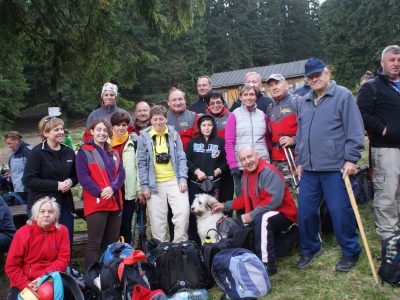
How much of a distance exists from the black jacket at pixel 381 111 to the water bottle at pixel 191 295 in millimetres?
2469

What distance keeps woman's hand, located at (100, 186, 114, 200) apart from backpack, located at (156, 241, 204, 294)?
866mm

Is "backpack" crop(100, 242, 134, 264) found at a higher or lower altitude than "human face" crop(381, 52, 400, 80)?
lower

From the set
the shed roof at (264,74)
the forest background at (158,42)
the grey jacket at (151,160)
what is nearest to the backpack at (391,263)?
the grey jacket at (151,160)

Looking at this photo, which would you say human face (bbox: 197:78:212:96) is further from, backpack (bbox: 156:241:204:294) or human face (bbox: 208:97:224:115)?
backpack (bbox: 156:241:204:294)

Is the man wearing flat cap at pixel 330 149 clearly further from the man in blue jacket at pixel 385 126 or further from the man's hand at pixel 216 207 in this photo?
the man's hand at pixel 216 207

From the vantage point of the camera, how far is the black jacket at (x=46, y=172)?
3.96m

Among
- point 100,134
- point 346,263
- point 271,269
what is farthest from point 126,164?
point 346,263

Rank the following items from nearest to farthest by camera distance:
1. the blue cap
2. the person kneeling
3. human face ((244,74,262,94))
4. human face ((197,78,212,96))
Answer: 1. the blue cap
2. the person kneeling
3. human face ((244,74,262,94))
4. human face ((197,78,212,96))

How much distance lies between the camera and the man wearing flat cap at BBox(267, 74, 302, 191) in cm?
442

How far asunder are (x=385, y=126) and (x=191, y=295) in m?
2.69

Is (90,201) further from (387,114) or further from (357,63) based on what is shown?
(357,63)

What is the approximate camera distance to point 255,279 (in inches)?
135

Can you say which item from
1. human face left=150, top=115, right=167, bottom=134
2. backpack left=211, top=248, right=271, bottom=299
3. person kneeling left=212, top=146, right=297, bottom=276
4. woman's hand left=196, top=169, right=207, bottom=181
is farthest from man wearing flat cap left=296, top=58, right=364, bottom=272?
human face left=150, top=115, right=167, bottom=134

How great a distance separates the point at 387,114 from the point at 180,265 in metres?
2.74
